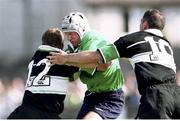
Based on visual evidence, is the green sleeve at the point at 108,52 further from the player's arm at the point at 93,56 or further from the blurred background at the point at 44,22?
the blurred background at the point at 44,22

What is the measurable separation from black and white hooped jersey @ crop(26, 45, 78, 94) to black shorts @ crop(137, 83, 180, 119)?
0.79 meters

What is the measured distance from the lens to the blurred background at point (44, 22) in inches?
720

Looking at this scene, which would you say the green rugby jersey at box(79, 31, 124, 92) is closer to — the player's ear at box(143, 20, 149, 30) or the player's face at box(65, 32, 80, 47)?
the player's face at box(65, 32, 80, 47)

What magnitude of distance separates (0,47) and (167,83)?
41.5 feet

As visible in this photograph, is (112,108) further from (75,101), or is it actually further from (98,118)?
(75,101)

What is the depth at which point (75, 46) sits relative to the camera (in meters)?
7.68

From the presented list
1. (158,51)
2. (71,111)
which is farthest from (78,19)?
(71,111)

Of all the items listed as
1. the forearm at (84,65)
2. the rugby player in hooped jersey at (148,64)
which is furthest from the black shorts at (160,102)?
the forearm at (84,65)

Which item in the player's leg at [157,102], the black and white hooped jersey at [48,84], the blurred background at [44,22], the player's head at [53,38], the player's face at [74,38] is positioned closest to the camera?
the player's leg at [157,102]

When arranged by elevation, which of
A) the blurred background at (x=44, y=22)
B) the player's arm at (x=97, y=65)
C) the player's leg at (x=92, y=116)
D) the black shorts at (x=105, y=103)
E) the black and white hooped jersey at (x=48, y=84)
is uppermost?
the player's arm at (x=97, y=65)

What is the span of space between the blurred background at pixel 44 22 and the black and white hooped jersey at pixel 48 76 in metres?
7.59

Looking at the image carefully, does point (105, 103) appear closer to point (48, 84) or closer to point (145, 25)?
point (48, 84)

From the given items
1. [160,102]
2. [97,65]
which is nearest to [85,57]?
[97,65]

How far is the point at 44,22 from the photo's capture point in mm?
19219
